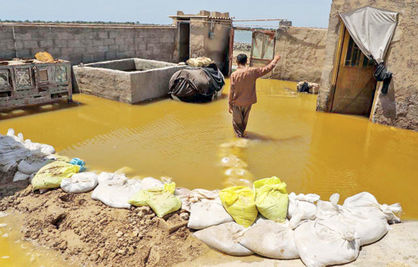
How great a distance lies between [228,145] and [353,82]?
4067 mm

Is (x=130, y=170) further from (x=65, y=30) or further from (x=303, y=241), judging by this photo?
(x=65, y=30)

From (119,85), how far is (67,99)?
1298 millimetres

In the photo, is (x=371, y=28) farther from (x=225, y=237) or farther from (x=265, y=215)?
(x=225, y=237)

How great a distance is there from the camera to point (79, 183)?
3.77 meters

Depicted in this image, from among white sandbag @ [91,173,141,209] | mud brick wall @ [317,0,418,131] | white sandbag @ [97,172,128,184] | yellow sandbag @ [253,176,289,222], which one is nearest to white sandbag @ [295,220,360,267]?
yellow sandbag @ [253,176,289,222]

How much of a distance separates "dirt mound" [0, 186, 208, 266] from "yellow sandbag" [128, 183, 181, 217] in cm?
6

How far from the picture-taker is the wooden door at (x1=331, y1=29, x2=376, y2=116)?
762 cm

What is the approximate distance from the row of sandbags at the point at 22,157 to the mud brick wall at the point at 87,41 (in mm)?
4340

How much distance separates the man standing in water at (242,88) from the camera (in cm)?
547

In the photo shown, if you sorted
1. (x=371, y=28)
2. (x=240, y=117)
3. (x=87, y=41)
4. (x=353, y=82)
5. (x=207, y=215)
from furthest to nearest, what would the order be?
(x=87, y=41), (x=353, y=82), (x=371, y=28), (x=240, y=117), (x=207, y=215)

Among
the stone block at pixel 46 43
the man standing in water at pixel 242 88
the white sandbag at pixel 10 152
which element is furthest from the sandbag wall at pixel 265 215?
the stone block at pixel 46 43

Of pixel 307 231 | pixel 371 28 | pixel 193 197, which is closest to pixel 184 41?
pixel 371 28

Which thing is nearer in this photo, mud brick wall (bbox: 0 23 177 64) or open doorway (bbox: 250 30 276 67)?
mud brick wall (bbox: 0 23 177 64)

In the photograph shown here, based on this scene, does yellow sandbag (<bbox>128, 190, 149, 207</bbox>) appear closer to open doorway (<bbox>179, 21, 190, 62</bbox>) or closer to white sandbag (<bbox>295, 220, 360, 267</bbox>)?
white sandbag (<bbox>295, 220, 360, 267</bbox>)
